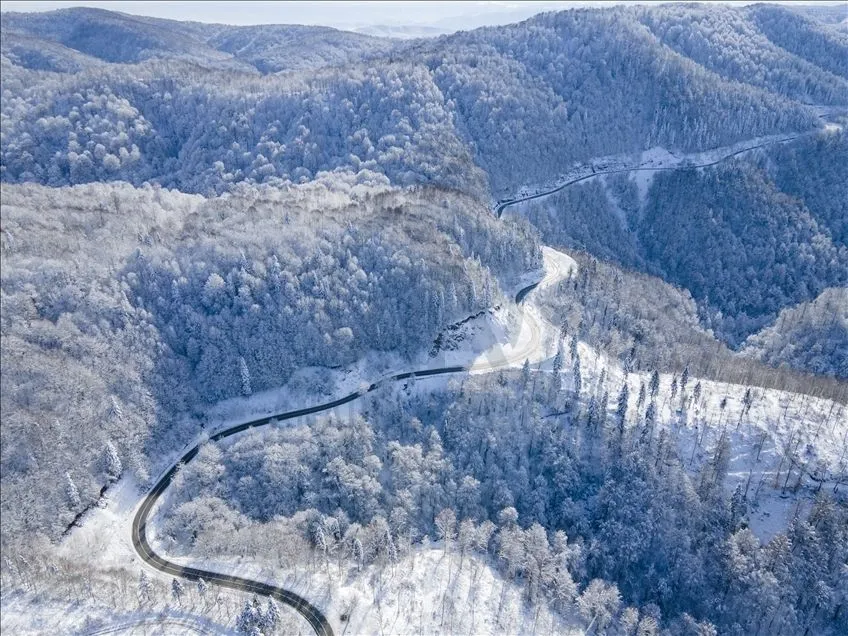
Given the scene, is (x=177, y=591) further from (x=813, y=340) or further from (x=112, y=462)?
(x=813, y=340)

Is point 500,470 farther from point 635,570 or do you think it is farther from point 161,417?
point 161,417

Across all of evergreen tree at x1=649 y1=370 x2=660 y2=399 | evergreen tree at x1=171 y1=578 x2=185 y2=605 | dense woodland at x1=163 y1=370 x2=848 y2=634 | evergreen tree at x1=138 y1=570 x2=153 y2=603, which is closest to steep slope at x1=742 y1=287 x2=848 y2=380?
dense woodland at x1=163 y1=370 x2=848 y2=634

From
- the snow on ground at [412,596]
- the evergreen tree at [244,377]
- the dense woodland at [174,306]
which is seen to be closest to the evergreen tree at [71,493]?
the dense woodland at [174,306]

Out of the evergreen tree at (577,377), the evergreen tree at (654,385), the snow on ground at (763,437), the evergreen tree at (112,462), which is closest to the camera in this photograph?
the evergreen tree at (112,462)

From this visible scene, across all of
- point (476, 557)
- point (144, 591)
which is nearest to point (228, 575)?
point (144, 591)

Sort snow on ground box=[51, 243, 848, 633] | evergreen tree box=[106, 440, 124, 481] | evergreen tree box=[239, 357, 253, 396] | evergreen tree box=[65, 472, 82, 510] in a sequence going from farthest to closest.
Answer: evergreen tree box=[239, 357, 253, 396] < evergreen tree box=[106, 440, 124, 481] < evergreen tree box=[65, 472, 82, 510] < snow on ground box=[51, 243, 848, 633]

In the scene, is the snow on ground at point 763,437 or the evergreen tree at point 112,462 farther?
the snow on ground at point 763,437

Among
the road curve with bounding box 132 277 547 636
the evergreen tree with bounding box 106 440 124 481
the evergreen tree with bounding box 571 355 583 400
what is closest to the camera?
the road curve with bounding box 132 277 547 636

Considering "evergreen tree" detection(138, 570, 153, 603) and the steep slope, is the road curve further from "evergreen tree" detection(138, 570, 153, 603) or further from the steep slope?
the steep slope

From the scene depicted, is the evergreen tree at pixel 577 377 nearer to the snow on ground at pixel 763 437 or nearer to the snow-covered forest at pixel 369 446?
the snow-covered forest at pixel 369 446
